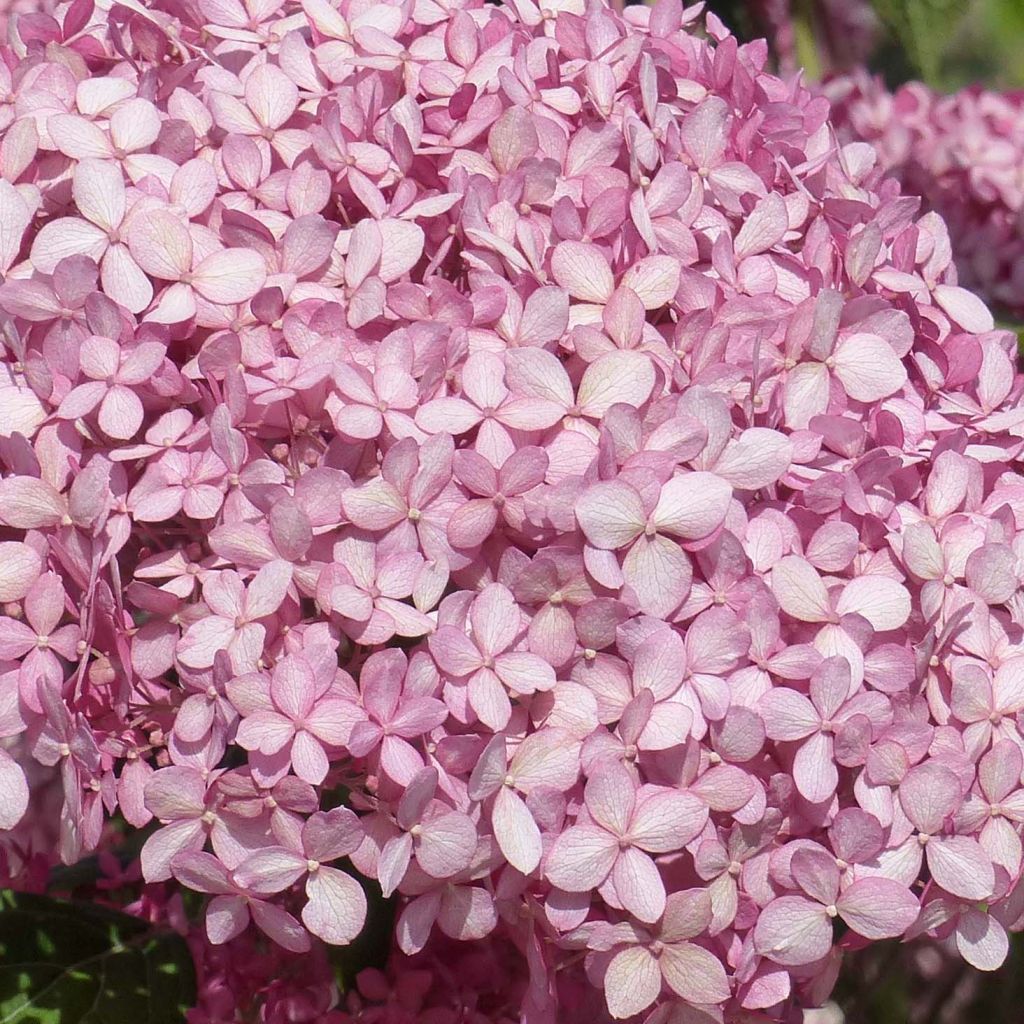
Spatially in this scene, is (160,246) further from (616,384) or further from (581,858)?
(581,858)

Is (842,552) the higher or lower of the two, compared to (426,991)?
higher

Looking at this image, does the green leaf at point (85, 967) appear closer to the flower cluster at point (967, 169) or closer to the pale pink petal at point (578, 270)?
the pale pink petal at point (578, 270)

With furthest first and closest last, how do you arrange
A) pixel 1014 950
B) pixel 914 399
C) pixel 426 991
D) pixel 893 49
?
pixel 893 49
pixel 1014 950
pixel 426 991
pixel 914 399

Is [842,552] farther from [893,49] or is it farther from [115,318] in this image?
[893,49]

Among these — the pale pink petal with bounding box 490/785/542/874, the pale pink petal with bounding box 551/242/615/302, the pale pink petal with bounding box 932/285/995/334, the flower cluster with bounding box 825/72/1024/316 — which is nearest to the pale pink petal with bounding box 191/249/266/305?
the pale pink petal with bounding box 551/242/615/302

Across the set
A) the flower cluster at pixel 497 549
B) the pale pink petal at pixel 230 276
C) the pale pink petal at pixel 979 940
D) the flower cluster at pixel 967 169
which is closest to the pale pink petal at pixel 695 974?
the flower cluster at pixel 497 549

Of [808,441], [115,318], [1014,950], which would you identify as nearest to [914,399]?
[808,441]

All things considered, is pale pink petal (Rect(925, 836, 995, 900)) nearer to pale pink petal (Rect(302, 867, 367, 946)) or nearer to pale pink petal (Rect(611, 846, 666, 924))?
pale pink petal (Rect(611, 846, 666, 924))

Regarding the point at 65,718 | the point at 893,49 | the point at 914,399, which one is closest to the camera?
the point at 65,718
